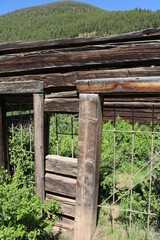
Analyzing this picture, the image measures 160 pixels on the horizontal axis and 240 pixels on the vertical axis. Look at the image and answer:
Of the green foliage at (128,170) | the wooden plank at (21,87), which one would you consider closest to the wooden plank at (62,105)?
the wooden plank at (21,87)

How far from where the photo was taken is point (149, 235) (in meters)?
3.06

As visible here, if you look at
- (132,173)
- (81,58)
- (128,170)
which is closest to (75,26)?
(128,170)

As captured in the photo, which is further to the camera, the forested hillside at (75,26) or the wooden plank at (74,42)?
the forested hillside at (75,26)

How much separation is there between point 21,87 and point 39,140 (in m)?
0.87

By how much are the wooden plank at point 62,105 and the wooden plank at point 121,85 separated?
0.73ft

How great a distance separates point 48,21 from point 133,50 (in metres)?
64.0

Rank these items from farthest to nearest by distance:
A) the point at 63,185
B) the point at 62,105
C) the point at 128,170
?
the point at 128,170, the point at 63,185, the point at 62,105

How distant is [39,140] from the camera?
10.5ft

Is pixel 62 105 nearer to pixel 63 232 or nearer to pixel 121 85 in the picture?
pixel 121 85

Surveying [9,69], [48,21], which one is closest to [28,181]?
[9,69]

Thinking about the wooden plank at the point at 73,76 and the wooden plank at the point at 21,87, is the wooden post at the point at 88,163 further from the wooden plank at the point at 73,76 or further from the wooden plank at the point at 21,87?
the wooden plank at the point at 21,87

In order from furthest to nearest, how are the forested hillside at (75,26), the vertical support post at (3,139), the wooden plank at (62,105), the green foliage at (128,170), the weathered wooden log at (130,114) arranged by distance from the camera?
Result: the forested hillside at (75,26), the weathered wooden log at (130,114), the vertical support post at (3,139), the green foliage at (128,170), the wooden plank at (62,105)

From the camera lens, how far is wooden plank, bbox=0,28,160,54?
8.63ft

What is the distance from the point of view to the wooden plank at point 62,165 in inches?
121
